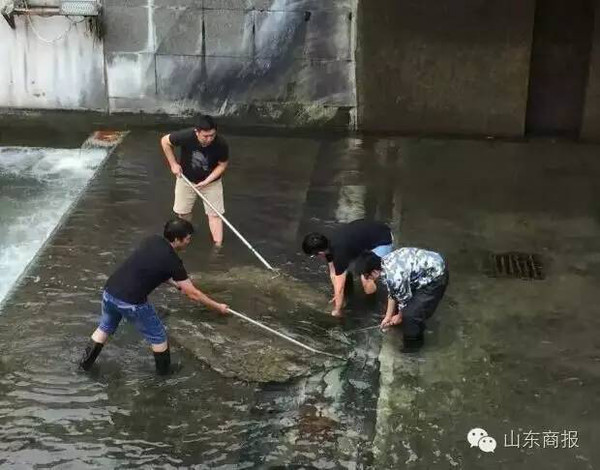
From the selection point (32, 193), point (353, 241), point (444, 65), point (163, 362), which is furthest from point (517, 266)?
point (32, 193)

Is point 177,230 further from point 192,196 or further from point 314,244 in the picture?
point 192,196

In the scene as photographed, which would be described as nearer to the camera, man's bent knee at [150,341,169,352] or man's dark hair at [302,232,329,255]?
man's bent knee at [150,341,169,352]

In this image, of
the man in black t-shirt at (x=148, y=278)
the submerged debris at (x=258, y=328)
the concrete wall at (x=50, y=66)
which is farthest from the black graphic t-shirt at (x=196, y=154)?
the concrete wall at (x=50, y=66)

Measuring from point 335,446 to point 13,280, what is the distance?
3622mm

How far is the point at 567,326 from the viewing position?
7.33m

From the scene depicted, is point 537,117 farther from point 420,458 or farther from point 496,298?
point 420,458

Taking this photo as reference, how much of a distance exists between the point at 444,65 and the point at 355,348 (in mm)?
5564

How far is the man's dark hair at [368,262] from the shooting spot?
6.86 m

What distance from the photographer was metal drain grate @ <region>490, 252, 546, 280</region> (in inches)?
322

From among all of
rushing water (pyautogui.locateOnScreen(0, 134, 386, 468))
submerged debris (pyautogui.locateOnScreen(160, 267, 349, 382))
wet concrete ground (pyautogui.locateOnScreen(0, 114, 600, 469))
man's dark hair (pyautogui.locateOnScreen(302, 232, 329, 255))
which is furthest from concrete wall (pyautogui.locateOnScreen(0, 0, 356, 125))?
man's dark hair (pyautogui.locateOnScreen(302, 232, 329, 255))

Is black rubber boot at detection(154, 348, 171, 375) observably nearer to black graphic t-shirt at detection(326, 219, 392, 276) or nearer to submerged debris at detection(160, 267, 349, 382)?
submerged debris at detection(160, 267, 349, 382)

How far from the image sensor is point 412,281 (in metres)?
6.88

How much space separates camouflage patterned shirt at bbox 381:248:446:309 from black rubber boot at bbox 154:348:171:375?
1.75m

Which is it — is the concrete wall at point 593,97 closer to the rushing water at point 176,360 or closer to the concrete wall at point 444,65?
the concrete wall at point 444,65
